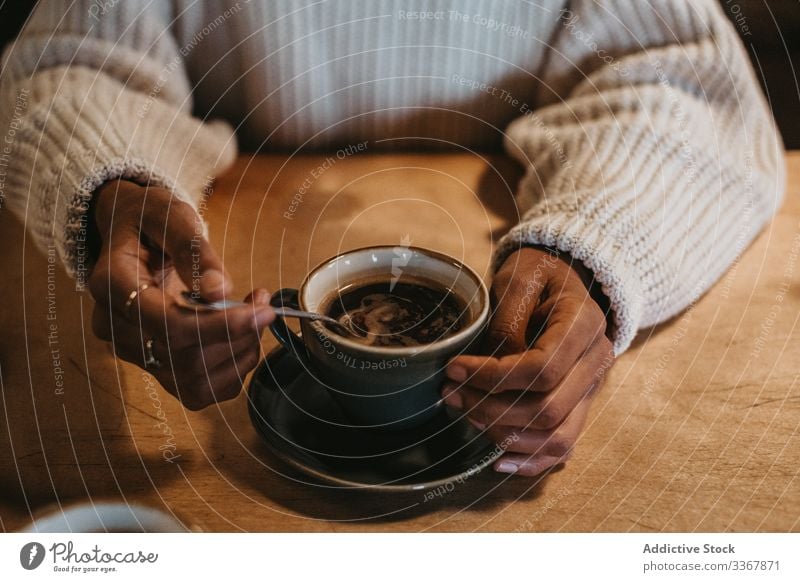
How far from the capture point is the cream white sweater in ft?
0.91

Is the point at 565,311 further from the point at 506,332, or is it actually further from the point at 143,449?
the point at 143,449

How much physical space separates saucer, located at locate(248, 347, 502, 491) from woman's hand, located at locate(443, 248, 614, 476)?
11 millimetres

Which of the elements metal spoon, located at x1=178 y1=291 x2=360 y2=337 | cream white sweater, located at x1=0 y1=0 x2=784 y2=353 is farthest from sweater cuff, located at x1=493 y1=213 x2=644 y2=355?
metal spoon, located at x1=178 y1=291 x2=360 y2=337

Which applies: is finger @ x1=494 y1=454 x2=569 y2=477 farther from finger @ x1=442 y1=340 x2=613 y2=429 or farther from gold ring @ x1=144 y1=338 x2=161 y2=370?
gold ring @ x1=144 y1=338 x2=161 y2=370

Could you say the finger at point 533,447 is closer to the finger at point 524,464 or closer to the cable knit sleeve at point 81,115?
the finger at point 524,464

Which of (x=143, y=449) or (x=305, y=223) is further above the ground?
(x=305, y=223)

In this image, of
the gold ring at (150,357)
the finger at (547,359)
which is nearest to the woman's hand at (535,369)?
the finger at (547,359)

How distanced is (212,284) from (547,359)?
129mm

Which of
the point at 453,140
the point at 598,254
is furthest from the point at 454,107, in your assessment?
the point at 598,254

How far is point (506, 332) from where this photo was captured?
247 mm

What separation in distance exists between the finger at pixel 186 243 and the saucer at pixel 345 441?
0.04m

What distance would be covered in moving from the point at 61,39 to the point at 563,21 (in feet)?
0.85
